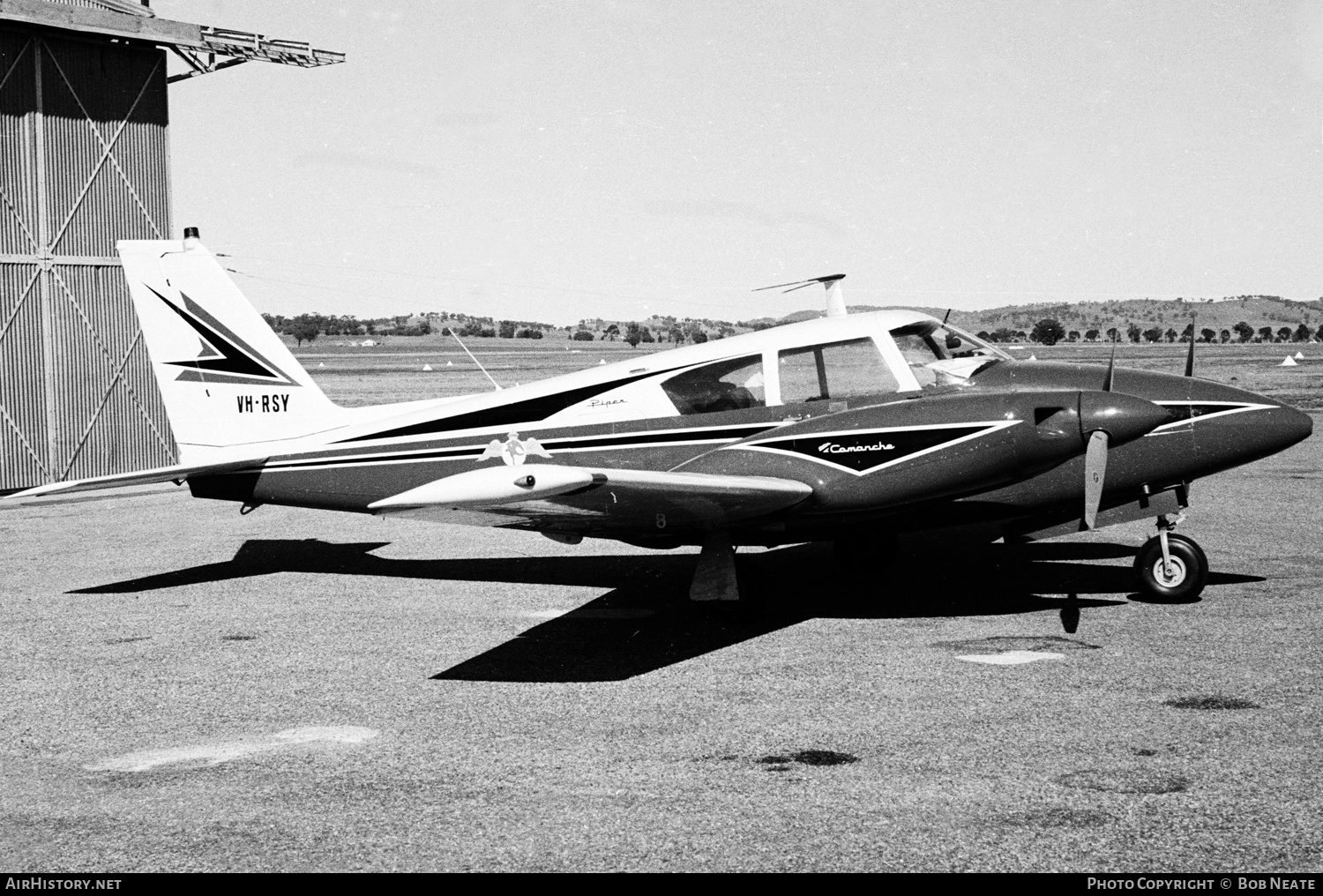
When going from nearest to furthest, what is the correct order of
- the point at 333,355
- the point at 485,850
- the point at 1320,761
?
1. the point at 485,850
2. the point at 1320,761
3. the point at 333,355

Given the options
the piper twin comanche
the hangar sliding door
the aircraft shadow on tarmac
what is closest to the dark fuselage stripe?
the piper twin comanche

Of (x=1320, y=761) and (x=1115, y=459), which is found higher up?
(x=1115, y=459)

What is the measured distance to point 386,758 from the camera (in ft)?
22.7

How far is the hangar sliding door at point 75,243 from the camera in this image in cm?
2128

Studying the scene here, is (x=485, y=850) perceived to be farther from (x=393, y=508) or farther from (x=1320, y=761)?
Result: (x=1320, y=761)

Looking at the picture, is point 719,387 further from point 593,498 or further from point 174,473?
point 174,473

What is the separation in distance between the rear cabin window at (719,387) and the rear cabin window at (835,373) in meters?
0.27

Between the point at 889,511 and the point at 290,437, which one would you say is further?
the point at 290,437

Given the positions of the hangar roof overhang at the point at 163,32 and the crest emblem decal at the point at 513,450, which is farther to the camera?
the hangar roof overhang at the point at 163,32

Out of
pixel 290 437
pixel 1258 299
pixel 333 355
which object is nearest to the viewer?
pixel 290 437

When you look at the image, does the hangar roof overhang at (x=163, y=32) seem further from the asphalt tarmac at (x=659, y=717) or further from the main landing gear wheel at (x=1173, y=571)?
the main landing gear wheel at (x=1173, y=571)

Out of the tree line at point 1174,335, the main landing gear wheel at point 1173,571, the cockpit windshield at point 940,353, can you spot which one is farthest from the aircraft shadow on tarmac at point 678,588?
the tree line at point 1174,335
